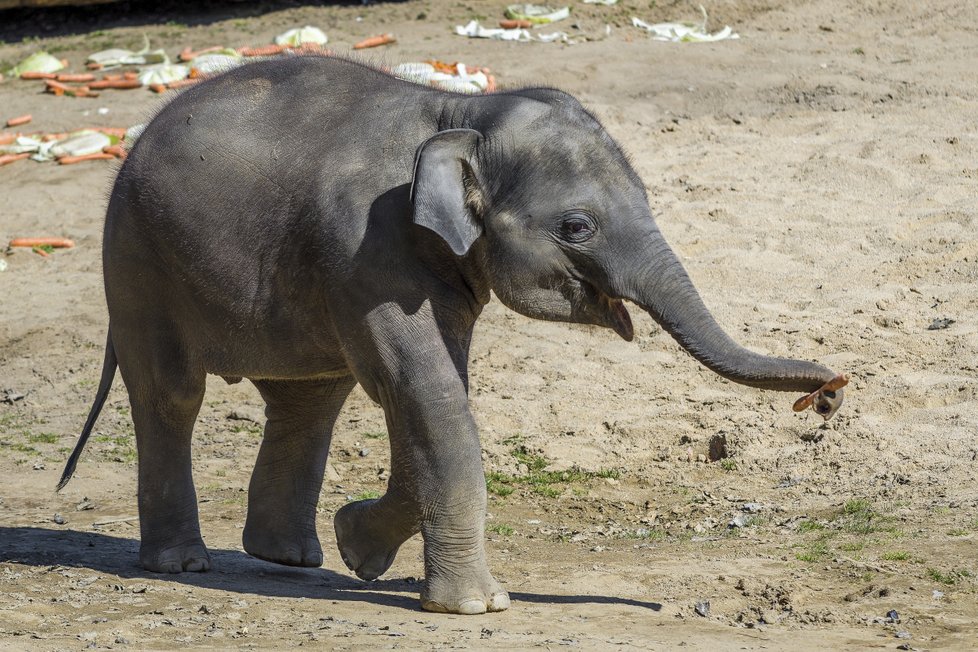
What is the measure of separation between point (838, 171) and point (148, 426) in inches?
246

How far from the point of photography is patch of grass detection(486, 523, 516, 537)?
730 centimetres

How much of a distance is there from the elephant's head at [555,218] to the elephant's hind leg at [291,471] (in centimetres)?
156

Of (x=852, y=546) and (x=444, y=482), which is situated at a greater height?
(x=444, y=482)

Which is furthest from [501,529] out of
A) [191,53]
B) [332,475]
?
[191,53]

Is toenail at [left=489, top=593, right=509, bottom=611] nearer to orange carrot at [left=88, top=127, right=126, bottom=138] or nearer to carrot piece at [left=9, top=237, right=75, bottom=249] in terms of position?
carrot piece at [left=9, top=237, right=75, bottom=249]

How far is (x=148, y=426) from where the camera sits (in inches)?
261

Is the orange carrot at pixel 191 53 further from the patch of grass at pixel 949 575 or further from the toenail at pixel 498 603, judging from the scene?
the patch of grass at pixel 949 575

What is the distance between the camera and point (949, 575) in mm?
5969

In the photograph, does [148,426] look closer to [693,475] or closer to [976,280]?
[693,475]

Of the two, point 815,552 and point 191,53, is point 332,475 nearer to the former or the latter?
point 815,552

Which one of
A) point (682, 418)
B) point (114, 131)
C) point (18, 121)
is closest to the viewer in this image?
point (682, 418)

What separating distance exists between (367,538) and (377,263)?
45.0 inches

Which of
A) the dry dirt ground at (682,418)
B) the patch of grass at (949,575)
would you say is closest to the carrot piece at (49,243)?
the dry dirt ground at (682,418)

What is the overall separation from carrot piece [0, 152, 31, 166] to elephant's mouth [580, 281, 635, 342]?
30.5 ft
